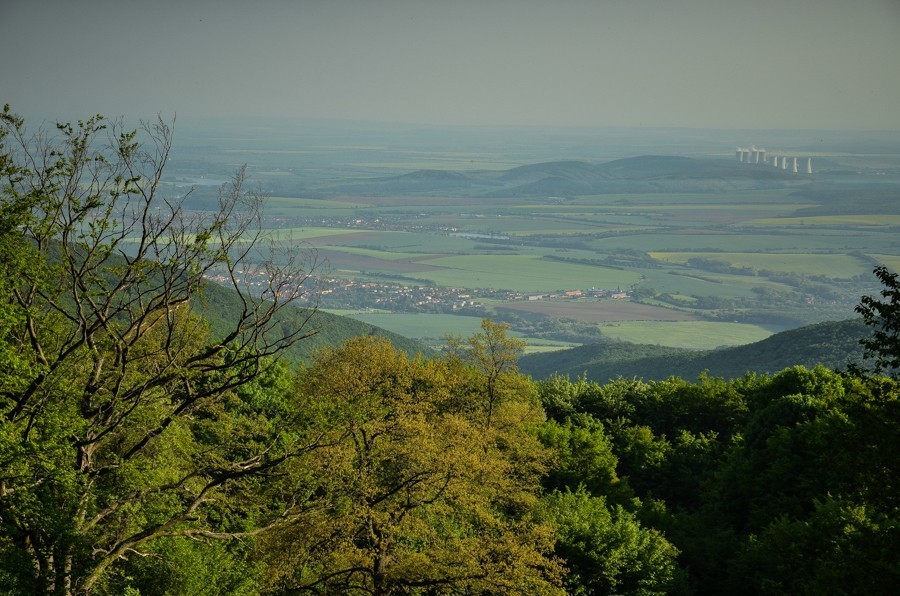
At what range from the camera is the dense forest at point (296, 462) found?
1688 centimetres

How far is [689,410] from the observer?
48000mm

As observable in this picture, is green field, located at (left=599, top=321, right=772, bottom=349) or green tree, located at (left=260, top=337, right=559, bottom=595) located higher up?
green tree, located at (left=260, top=337, right=559, bottom=595)

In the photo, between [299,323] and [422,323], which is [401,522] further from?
[422,323]

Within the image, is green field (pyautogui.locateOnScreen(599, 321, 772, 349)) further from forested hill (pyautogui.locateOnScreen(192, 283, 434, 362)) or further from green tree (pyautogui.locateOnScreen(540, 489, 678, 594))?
green tree (pyautogui.locateOnScreen(540, 489, 678, 594))

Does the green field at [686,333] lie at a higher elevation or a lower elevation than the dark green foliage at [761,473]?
lower

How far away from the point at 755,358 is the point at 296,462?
68983 millimetres

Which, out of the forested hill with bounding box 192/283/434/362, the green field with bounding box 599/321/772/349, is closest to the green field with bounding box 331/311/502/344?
the green field with bounding box 599/321/772/349

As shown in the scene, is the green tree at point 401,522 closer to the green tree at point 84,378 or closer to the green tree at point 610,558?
the green tree at point 610,558

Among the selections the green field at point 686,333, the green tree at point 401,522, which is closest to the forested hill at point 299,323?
the green tree at point 401,522

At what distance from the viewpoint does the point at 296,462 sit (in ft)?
74.9

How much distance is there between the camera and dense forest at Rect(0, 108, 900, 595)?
16.9 meters

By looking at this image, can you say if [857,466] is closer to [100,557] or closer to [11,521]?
[100,557]

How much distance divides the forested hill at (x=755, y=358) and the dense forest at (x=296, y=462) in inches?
1621

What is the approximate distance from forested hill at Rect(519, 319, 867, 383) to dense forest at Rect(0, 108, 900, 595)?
41171 mm
